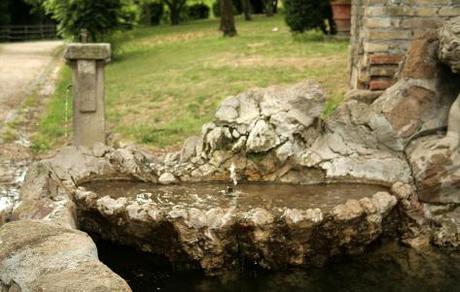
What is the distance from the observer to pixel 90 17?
21219 mm

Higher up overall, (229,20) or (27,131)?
(229,20)

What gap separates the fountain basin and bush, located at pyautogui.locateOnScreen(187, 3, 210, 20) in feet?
130

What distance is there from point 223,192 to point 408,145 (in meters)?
1.85

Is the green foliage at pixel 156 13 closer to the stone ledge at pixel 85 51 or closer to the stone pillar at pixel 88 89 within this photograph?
the stone pillar at pixel 88 89

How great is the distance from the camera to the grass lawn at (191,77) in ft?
37.0

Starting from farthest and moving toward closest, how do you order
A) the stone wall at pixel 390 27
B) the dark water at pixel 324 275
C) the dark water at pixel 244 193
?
the stone wall at pixel 390 27 → the dark water at pixel 244 193 → the dark water at pixel 324 275

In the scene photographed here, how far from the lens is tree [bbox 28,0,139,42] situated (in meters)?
21.2

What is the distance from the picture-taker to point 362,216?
5777 mm

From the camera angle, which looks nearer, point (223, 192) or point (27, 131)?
point (223, 192)

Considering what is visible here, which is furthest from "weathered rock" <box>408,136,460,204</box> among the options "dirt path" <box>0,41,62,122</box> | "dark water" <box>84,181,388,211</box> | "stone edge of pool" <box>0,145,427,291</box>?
"dirt path" <box>0,41,62,122</box>

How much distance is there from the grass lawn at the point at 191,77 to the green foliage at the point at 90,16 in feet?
3.32

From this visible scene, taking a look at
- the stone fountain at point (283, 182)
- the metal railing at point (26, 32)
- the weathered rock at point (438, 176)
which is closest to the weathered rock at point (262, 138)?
the stone fountain at point (283, 182)

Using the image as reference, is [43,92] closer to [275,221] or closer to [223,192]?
[223,192]

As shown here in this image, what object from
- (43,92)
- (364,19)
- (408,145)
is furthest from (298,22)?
(408,145)
